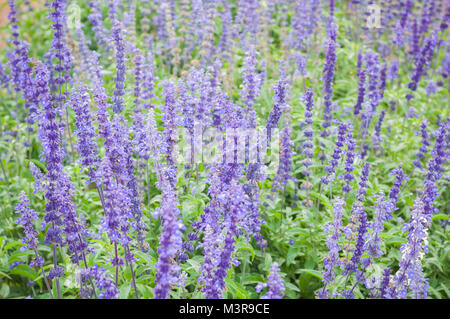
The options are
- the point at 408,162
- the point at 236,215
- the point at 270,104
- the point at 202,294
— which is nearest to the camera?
the point at 236,215

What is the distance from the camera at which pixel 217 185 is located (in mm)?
4488

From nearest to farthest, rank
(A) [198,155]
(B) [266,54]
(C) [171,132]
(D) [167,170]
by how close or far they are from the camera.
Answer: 1. (D) [167,170]
2. (C) [171,132]
3. (A) [198,155]
4. (B) [266,54]

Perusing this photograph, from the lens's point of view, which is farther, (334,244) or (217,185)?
(217,185)

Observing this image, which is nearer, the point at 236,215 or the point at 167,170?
the point at 236,215

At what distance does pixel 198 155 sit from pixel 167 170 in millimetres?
1769

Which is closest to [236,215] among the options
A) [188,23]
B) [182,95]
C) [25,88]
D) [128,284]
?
[128,284]

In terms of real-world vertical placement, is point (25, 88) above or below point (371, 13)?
below

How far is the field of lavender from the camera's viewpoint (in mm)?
4168

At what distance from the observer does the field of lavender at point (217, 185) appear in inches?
164

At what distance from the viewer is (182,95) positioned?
5.77m

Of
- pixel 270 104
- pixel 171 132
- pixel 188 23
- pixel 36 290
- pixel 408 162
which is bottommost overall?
pixel 36 290

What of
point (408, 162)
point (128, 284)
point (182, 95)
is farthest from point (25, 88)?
point (408, 162)

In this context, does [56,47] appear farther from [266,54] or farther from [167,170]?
[266,54]

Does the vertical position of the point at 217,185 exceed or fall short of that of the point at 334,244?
it exceeds it
